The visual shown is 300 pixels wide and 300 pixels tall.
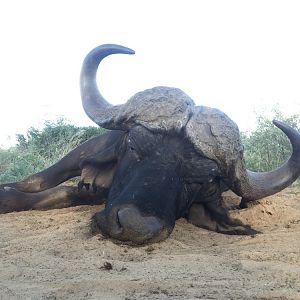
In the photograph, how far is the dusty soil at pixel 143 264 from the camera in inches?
98.6

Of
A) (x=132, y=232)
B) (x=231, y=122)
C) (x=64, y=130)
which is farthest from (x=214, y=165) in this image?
(x=64, y=130)

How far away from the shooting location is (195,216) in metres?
4.79

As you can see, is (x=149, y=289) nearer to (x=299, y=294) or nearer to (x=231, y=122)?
(x=299, y=294)

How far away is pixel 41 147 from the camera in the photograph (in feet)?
34.6

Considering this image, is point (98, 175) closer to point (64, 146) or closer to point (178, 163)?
point (178, 163)

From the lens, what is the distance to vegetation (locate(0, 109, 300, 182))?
8.58 m

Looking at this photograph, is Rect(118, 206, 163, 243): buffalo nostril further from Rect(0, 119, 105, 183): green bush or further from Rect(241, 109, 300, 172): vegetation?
Rect(241, 109, 300, 172): vegetation

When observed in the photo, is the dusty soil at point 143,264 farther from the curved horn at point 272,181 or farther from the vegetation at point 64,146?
the vegetation at point 64,146

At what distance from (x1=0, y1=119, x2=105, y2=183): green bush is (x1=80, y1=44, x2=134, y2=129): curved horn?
10.1ft

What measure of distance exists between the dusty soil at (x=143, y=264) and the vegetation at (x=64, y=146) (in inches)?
151

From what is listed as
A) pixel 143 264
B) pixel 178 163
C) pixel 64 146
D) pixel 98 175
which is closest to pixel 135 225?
pixel 143 264

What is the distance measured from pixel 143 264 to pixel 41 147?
7.76 meters

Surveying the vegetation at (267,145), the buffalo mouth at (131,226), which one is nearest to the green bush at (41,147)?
the vegetation at (267,145)

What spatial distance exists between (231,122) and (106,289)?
7.86ft
